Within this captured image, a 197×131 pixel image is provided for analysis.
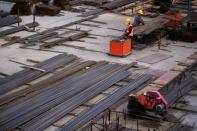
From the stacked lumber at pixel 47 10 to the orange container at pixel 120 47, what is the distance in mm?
8861

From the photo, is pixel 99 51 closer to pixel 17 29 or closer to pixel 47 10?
pixel 17 29

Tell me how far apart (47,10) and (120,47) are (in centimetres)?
961

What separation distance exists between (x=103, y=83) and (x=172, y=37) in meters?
8.51

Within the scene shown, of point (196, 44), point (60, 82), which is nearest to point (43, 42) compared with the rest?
point (60, 82)

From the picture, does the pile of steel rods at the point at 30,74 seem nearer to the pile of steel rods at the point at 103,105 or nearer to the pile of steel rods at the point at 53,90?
the pile of steel rods at the point at 53,90

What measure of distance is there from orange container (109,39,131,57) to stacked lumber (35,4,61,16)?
8.86m

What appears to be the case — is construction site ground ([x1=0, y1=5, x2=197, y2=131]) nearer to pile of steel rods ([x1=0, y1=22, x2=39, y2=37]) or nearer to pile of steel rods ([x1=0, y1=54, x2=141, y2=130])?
pile of steel rods ([x1=0, y1=22, x2=39, y2=37])

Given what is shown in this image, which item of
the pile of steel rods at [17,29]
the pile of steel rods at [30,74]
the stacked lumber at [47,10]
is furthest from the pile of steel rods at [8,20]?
the pile of steel rods at [30,74]

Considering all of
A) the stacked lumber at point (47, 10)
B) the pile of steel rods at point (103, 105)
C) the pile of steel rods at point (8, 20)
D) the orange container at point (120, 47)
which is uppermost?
the stacked lumber at point (47, 10)

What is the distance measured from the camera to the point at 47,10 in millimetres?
31969

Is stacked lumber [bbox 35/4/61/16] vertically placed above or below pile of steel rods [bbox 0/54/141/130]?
above

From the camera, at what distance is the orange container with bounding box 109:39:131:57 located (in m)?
23.9

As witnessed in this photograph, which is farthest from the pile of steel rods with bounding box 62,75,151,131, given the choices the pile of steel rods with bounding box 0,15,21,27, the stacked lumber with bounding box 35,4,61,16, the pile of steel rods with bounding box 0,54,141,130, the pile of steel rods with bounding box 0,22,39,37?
the stacked lumber with bounding box 35,4,61,16

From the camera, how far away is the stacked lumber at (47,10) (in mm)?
31922
